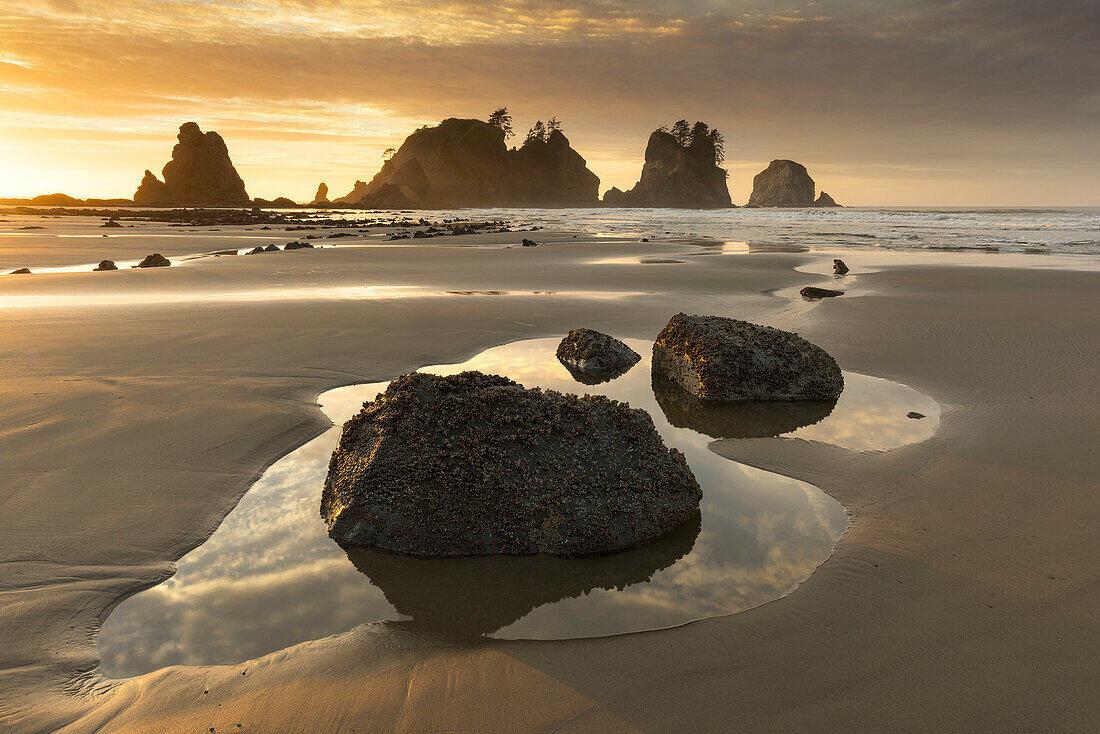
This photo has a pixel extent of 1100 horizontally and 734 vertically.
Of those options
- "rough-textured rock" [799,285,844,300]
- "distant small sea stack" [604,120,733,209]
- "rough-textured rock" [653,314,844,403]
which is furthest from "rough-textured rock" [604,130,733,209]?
"rough-textured rock" [653,314,844,403]

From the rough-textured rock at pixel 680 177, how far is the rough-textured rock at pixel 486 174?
17592 mm

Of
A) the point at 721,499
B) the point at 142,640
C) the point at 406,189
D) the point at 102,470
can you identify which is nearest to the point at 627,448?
the point at 721,499

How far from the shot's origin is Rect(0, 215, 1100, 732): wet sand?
224 cm

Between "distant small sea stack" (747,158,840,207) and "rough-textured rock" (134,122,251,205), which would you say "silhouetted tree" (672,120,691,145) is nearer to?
"distant small sea stack" (747,158,840,207)

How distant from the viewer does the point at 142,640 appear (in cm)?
256

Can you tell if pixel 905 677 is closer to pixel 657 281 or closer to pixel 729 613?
pixel 729 613

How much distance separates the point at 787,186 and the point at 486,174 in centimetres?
7732

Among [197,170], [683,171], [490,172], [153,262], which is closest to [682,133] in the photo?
[683,171]

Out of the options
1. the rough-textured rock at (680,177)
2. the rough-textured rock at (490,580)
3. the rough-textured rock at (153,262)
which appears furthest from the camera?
the rough-textured rock at (680,177)

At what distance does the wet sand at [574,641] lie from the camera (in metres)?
2.24

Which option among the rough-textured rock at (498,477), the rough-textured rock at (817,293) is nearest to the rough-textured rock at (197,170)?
the rough-textured rock at (817,293)

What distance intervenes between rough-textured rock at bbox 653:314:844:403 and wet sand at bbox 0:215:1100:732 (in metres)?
1.01

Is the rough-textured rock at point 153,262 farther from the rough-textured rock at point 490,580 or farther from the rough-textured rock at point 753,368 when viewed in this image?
the rough-textured rock at point 490,580

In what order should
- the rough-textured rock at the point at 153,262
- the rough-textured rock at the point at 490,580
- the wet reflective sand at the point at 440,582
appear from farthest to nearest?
the rough-textured rock at the point at 153,262
the rough-textured rock at the point at 490,580
the wet reflective sand at the point at 440,582
